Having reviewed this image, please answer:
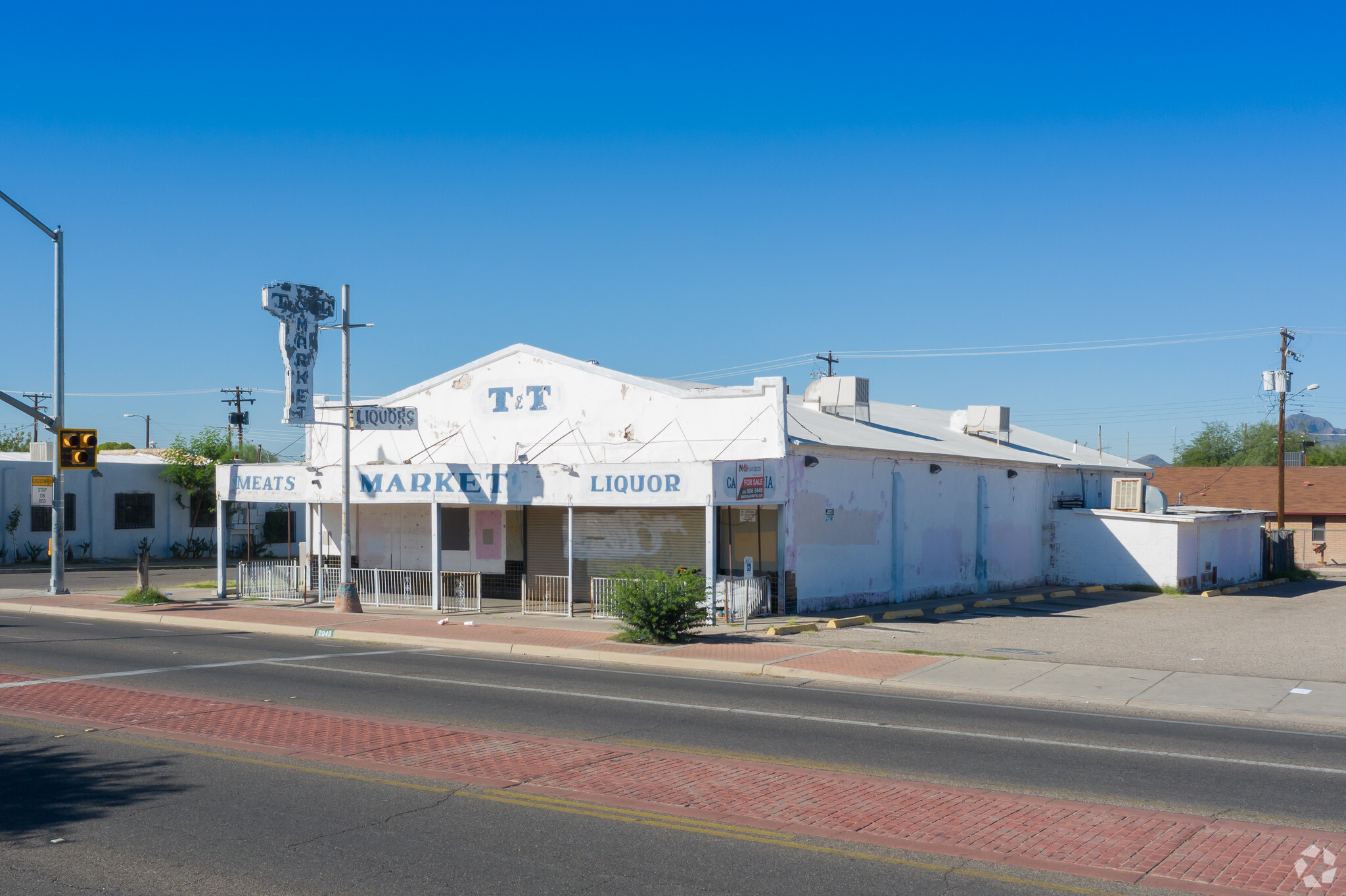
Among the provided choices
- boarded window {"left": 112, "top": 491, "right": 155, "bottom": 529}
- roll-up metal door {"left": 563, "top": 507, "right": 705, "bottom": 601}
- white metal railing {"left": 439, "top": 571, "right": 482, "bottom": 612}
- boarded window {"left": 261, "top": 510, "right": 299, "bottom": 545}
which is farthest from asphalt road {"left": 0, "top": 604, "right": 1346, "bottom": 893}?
boarded window {"left": 261, "top": 510, "right": 299, "bottom": 545}

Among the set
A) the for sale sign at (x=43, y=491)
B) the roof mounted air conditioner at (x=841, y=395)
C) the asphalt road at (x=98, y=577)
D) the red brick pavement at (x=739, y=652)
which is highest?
the roof mounted air conditioner at (x=841, y=395)

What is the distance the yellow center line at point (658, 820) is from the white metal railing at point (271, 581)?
18.9 metres

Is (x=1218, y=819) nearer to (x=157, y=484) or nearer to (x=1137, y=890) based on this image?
(x=1137, y=890)

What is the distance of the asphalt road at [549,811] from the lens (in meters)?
7.09

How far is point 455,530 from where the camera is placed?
29719 mm

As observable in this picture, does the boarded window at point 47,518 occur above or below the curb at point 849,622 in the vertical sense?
above

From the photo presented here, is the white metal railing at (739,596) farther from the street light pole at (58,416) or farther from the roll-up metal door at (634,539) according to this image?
the street light pole at (58,416)

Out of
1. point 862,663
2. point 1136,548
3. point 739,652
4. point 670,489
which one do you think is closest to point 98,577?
point 670,489

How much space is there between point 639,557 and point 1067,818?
739 inches

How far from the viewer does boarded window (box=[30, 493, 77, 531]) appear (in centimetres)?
4453

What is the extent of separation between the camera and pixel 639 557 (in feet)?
88.0

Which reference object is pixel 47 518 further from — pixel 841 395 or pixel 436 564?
pixel 841 395

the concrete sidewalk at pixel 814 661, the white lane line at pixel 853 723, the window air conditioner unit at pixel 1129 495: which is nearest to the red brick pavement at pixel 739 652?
the concrete sidewalk at pixel 814 661

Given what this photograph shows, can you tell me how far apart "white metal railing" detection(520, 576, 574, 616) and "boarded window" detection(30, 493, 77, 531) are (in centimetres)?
2663
